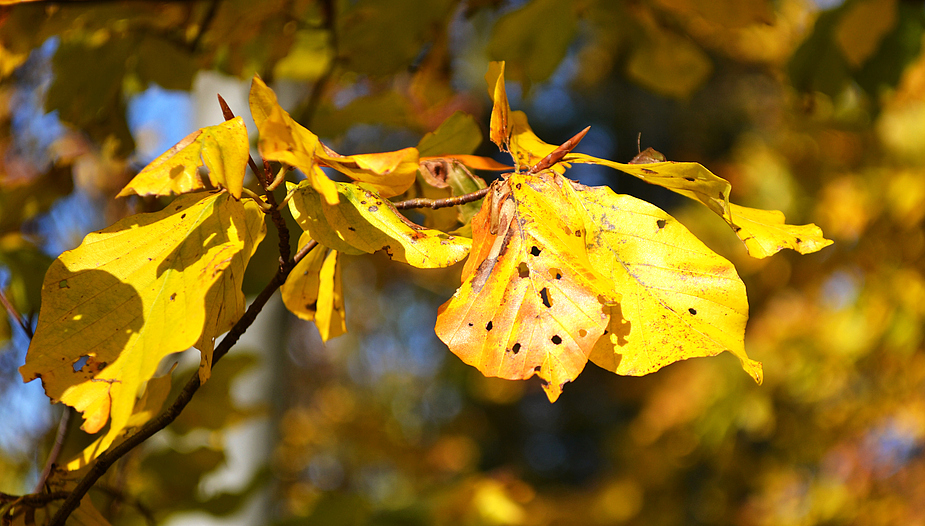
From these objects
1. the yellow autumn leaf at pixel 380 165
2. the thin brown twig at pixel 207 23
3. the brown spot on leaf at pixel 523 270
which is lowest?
the thin brown twig at pixel 207 23

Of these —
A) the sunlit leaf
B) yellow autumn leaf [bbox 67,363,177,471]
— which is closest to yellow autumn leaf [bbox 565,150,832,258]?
yellow autumn leaf [bbox 67,363,177,471]

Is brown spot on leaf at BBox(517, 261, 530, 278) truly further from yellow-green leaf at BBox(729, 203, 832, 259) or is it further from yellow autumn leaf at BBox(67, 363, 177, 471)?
yellow autumn leaf at BBox(67, 363, 177, 471)

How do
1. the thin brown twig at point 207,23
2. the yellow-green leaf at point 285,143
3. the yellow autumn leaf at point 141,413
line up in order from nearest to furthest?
the yellow-green leaf at point 285,143 < the yellow autumn leaf at point 141,413 < the thin brown twig at point 207,23

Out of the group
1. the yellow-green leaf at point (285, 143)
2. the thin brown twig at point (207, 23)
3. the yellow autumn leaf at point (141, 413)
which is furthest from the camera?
the thin brown twig at point (207, 23)

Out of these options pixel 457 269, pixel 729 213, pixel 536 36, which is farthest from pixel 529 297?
pixel 457 269

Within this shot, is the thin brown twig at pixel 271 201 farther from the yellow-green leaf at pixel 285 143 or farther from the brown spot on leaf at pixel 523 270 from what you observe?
the brown spot on leaf at pixel 523 270

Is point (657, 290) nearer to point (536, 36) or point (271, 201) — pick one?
point (271, 201)

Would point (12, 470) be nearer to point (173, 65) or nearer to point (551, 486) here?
point (173, 65)

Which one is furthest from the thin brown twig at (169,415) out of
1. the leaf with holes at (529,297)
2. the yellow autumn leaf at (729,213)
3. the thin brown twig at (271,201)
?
the yellow autumn leaf at (729,213)

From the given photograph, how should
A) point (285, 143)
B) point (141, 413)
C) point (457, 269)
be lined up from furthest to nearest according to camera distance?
point (457, 269) → point (141, 413) → point (285, 143)
